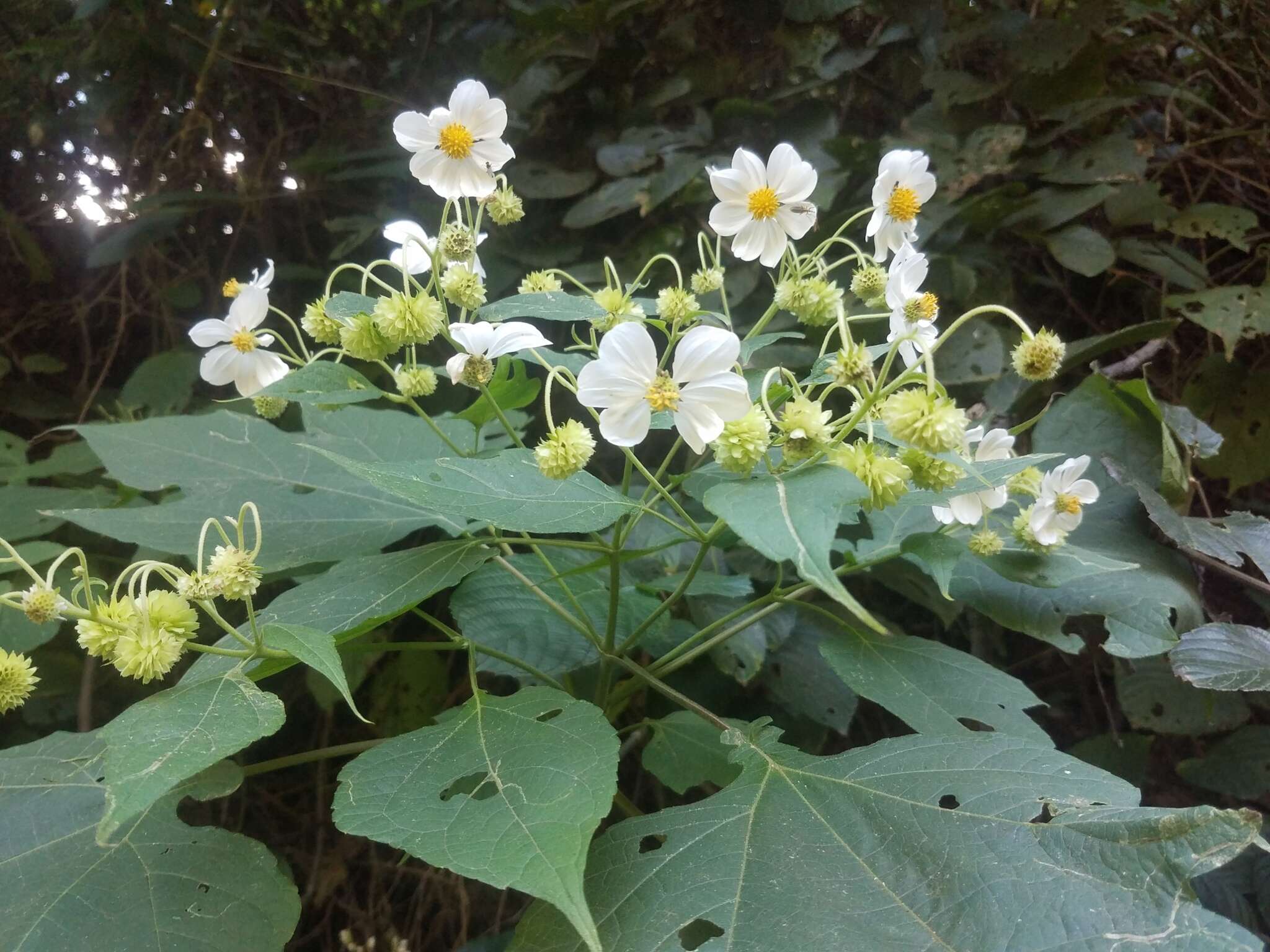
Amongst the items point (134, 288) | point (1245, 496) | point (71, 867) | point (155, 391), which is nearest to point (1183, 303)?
point (1245, 496)

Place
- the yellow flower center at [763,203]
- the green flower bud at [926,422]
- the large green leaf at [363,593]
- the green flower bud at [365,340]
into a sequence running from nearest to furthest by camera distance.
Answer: the green flower bud at [926,422], the large green leaf at [363,593], the green flower bud at [365,340], the yellow flower center at [763,203]

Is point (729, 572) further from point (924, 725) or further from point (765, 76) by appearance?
point (765, 76)

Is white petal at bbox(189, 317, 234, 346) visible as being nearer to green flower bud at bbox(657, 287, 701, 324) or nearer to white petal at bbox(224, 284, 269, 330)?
white petal at bbox(224, 284, 269, 330)

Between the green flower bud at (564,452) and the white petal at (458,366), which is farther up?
the white petal at (458,366)

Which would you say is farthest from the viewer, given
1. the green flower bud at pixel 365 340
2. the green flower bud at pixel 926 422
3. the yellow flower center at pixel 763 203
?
the yellow flower center at pixel 763 203

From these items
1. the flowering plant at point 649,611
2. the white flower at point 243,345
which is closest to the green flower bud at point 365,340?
the flowering plant at point 649,611

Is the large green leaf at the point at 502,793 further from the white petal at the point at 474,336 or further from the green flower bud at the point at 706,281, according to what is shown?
the green flower bud at the point at 706,281
